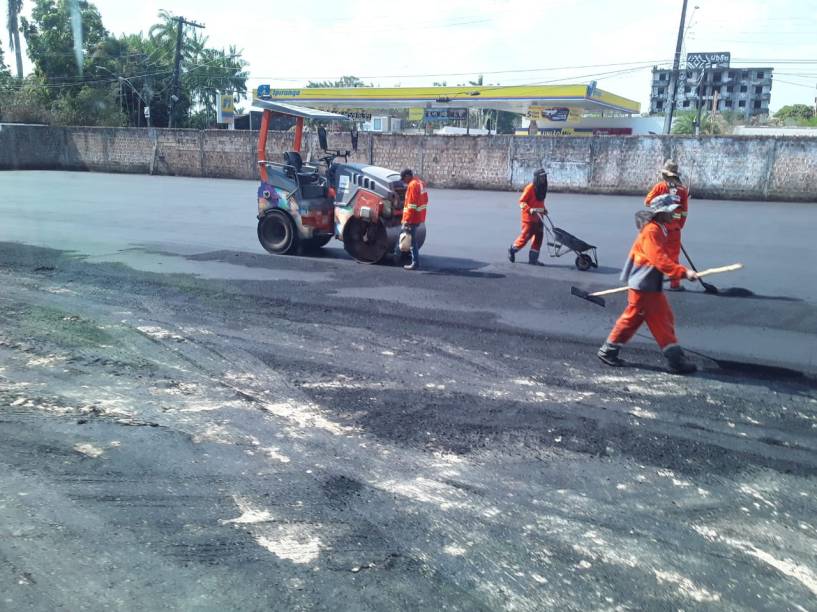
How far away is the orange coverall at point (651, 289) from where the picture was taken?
256 inches

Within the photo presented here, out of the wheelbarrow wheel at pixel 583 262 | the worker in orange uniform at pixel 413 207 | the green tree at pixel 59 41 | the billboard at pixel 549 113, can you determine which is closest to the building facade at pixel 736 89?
the billboard at pixel 549 113

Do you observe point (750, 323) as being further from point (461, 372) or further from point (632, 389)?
point (461, 372)

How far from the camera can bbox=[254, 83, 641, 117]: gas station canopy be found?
45.3 m

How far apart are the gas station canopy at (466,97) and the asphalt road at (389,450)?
3740 cm

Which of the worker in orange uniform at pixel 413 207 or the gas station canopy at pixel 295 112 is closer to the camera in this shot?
the worker in orange uniform at pixel 413 207

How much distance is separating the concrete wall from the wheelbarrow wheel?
33.5 feet

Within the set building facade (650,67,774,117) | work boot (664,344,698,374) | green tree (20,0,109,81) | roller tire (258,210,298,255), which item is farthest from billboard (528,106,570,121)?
building facade (650,67,774,117)

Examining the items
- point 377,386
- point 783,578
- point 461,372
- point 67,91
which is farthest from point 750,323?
point 67,91

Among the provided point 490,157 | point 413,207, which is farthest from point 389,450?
point 490,157

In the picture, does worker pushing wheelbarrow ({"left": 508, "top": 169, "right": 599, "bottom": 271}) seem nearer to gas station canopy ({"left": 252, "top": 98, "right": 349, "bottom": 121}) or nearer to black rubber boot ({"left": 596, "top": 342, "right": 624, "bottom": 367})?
gas station canopy ({"left": 252, "top": 98, "right": 349, "bottom": 121})

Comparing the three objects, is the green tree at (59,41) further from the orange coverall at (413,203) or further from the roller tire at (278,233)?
the orange coverall at (413,203)

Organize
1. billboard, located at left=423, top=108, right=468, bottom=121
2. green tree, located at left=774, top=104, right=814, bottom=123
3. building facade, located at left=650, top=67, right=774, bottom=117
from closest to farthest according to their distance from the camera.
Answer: billboard, located at left=423, top=108, right=468, bottom=121, green tree, located at left=774, top=104, right=814, bottom=123, building facade, located at left=650, top=67, right=774, bottom=117

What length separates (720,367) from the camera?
6.94 metres

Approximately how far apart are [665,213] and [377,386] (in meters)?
3.01
